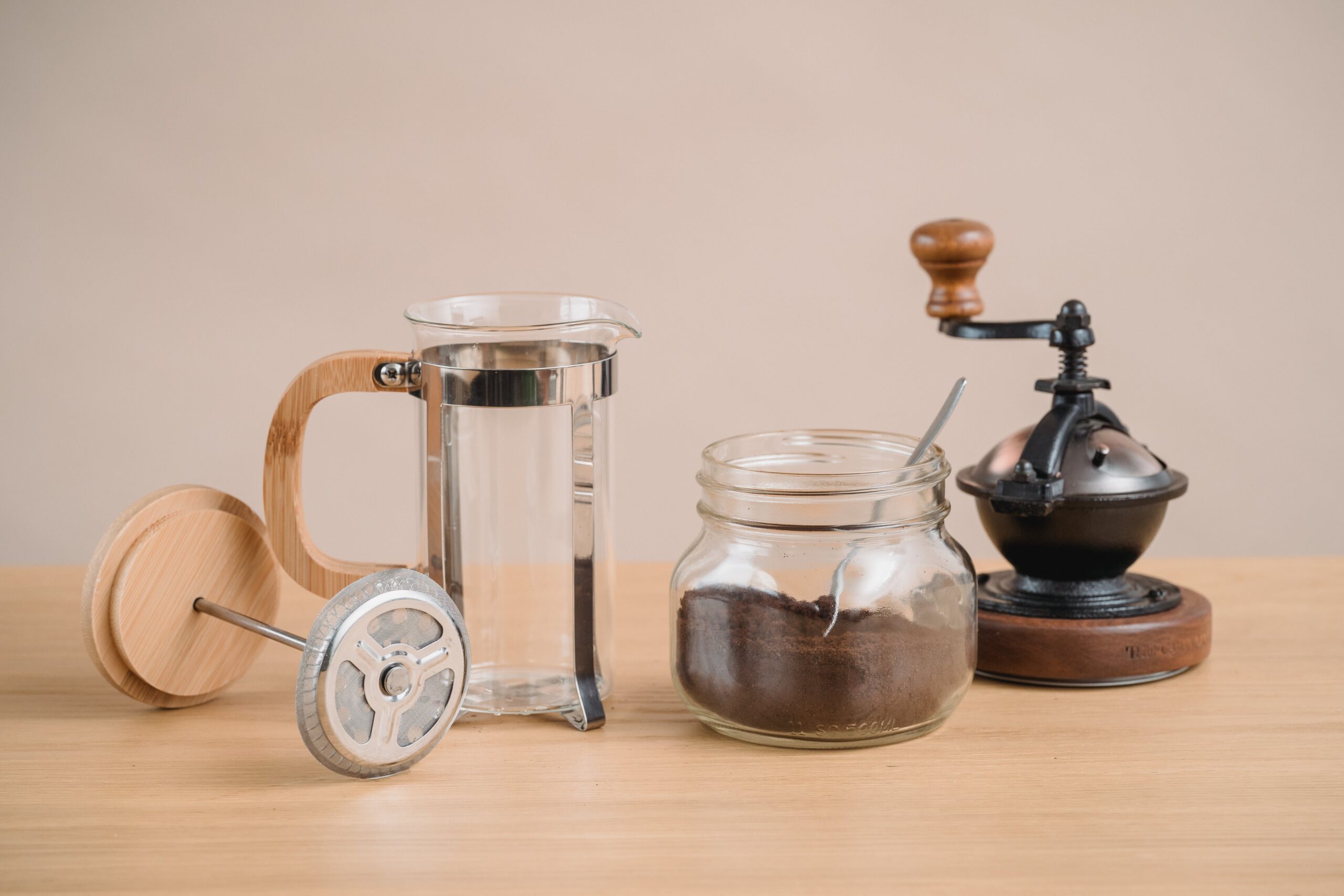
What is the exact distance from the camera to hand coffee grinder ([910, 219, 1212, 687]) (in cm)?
80

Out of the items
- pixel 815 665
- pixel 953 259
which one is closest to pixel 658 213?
pixel 953 259

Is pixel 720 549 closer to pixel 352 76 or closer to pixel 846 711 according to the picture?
pixel 846 711

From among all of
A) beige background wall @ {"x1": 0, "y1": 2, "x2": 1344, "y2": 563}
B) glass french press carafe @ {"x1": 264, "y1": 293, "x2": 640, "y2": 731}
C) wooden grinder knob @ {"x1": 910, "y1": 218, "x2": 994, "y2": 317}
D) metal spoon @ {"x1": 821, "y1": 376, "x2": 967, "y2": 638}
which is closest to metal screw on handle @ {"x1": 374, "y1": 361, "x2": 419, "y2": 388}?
glass french press carafe @ {"x1": 264, "y1": 293, "x2": 640, "y2": 731}

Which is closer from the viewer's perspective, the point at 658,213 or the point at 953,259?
the point at 953,259

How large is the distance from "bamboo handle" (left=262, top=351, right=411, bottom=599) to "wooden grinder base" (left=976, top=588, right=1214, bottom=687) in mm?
404

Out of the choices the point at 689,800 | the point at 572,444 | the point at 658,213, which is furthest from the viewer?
the point at 658,213

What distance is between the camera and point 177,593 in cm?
75

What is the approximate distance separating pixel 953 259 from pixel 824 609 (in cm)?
33

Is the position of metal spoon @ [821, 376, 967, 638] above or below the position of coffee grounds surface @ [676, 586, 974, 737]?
above

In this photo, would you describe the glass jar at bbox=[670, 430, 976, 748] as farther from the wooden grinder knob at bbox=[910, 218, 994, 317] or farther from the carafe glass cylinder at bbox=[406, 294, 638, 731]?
the wooden grinder knob at bbox=[910, 218, 994, 317]

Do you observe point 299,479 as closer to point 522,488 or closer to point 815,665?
point 522,488

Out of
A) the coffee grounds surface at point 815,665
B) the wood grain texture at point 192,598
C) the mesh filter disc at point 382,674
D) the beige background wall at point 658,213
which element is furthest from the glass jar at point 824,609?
the beige background wall at point 658,213

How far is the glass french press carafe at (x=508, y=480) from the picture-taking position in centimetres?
73

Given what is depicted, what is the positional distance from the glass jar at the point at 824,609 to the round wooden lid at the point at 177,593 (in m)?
0.29
